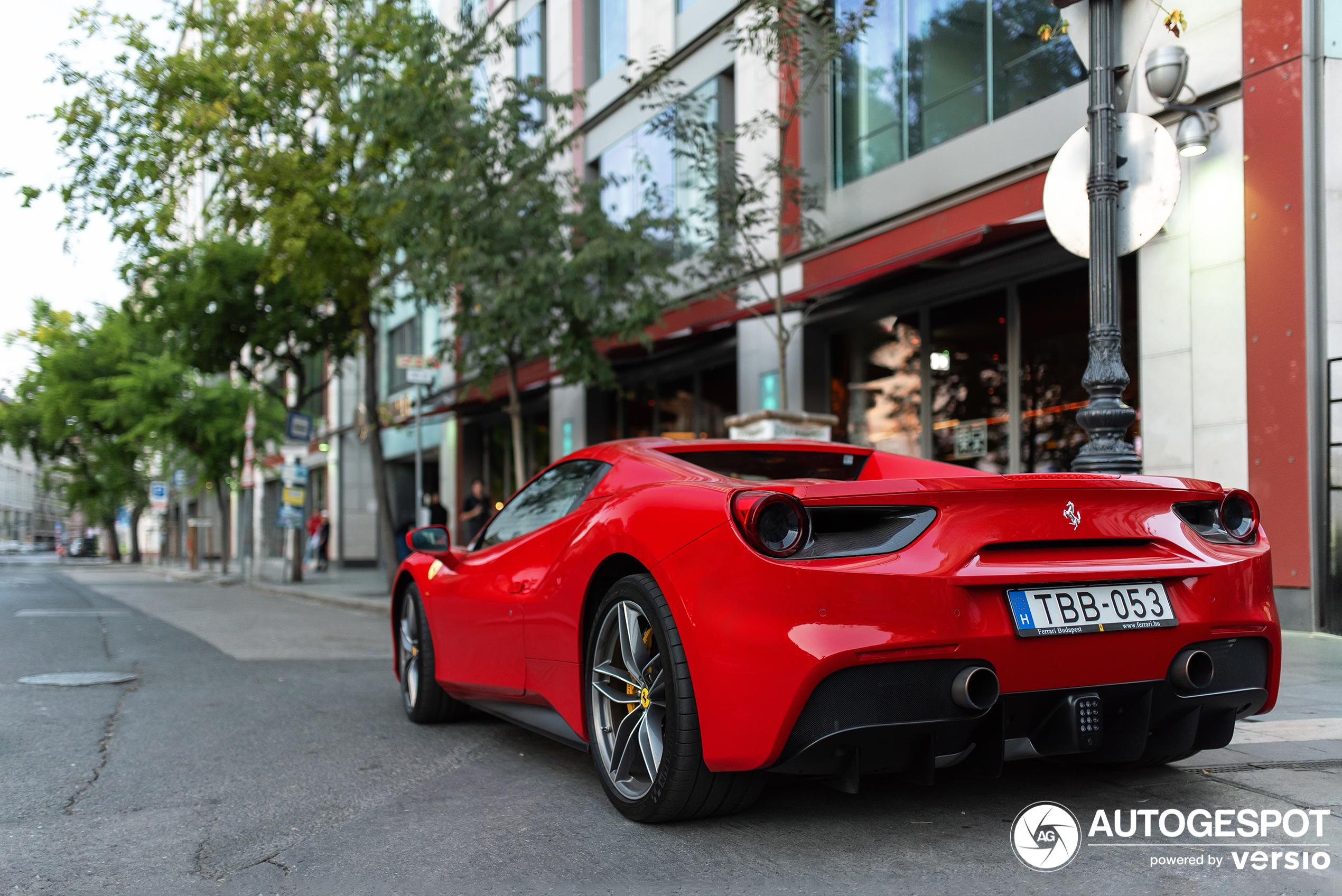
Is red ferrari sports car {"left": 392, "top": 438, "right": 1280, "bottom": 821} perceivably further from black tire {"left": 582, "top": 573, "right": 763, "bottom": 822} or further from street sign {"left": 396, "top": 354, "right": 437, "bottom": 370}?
street sign {"left": 396, "top": 354, "right": 437, "bottom": 370}

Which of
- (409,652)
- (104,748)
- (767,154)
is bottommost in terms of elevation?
(104,748)

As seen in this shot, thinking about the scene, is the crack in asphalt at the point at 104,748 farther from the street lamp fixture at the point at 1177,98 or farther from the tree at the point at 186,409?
the tree at the point at 186,409

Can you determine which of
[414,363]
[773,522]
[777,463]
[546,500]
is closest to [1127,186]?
[777,463]

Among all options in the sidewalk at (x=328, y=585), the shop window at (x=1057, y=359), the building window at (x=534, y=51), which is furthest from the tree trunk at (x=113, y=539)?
the shop window at (x=1057, y=359)

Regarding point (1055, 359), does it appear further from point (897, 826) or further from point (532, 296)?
point (897, 826)

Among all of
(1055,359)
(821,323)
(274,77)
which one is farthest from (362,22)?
(1055,359)

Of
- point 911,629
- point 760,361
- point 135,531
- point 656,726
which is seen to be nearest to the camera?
point 911,629

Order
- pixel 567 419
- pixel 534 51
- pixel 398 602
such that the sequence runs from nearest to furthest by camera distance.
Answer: pixel 398 602
pixel 567 419
pixel 534 51

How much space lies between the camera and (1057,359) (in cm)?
1022

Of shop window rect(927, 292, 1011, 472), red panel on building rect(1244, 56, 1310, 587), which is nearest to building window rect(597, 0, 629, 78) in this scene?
shop window rect(927, 292, 1011, 472)

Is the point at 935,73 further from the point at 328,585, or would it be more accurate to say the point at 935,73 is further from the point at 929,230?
the point at 328,585

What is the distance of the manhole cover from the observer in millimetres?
6930

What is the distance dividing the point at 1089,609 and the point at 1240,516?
2.84 feet

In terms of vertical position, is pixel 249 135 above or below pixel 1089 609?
above
